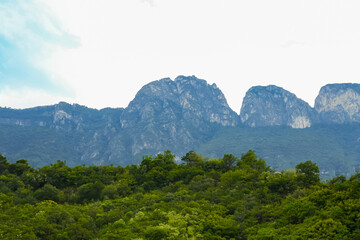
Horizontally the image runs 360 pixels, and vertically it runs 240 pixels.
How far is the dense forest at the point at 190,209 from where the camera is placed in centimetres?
2995

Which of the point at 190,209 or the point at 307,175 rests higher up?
the point at 307,175

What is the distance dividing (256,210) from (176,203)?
11.9m

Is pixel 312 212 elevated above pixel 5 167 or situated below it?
below

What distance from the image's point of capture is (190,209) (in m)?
39.3

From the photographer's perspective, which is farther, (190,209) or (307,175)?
(307,175)

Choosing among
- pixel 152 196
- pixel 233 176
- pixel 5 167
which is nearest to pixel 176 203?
pixel 152 196

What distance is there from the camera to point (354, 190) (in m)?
32.2

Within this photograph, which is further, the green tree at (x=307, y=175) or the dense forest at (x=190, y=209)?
the green tree at (x=307, y=175)

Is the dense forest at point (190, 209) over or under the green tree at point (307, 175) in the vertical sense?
under

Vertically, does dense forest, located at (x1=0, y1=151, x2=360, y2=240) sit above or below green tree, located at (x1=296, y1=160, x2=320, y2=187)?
below

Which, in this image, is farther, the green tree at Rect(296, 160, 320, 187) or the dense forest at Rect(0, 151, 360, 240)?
the green tree at Rect(296, 160, 320, 187)

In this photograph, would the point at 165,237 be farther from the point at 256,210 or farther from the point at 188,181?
the point at 188,181

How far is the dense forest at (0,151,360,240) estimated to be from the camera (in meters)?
30.0

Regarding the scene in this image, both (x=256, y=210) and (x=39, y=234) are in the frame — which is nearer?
(x=39, y=234)
